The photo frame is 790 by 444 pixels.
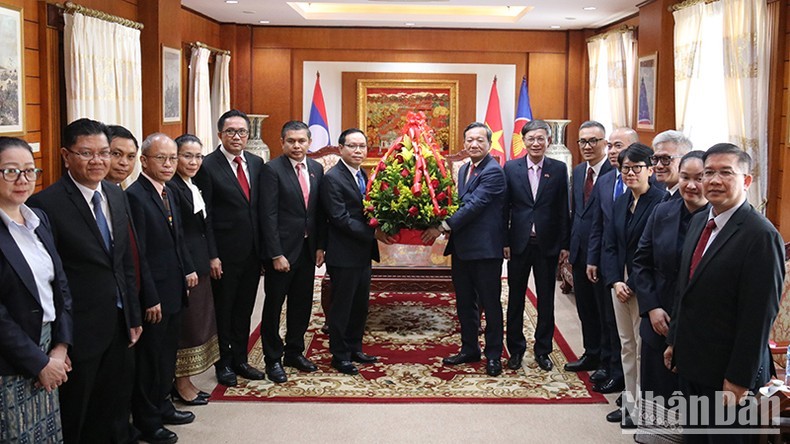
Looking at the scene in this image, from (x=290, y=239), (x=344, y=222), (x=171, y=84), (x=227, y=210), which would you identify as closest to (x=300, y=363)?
(x=290, y=239)

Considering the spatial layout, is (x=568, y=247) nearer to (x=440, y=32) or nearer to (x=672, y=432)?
(x=672, y=432)

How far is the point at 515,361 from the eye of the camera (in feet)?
17.3

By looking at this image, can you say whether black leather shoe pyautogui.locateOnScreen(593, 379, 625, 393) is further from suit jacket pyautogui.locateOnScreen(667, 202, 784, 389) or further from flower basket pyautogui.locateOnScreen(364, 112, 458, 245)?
suit jacket pyautogui.locateOnScreen(667, 202, 784, 389)

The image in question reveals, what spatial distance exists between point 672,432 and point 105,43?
4.95 meters

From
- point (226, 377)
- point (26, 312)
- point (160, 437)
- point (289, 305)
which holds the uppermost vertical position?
point (26, 312)

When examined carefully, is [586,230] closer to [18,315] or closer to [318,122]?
[18,315]

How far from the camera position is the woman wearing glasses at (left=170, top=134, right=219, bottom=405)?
437 cm

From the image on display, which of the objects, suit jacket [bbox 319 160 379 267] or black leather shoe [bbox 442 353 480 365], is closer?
suit jacket [bbox 319 160 379 267]

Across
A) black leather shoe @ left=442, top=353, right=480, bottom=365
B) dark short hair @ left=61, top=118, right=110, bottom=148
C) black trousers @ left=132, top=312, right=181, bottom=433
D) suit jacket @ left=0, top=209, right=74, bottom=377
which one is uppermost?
dark short hair @ left=61, top=118, right=110, bottom=148

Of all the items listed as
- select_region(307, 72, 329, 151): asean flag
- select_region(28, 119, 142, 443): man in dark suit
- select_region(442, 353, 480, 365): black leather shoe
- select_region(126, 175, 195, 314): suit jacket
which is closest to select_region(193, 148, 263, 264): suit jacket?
select_region(126, 175, 195, 314): suit jacket

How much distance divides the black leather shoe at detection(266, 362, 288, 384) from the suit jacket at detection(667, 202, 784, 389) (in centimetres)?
263

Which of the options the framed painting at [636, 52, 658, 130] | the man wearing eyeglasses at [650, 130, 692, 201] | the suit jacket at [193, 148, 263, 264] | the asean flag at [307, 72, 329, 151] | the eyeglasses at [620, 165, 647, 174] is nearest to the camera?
the man wearing eyeglasses at [650, 130, 692, 201]

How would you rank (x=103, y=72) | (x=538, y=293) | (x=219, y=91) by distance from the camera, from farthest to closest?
1. (x=219, y=91)
2. (x=103, y=72)
3. (x=538, y=293)

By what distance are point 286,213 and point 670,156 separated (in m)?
2.28
